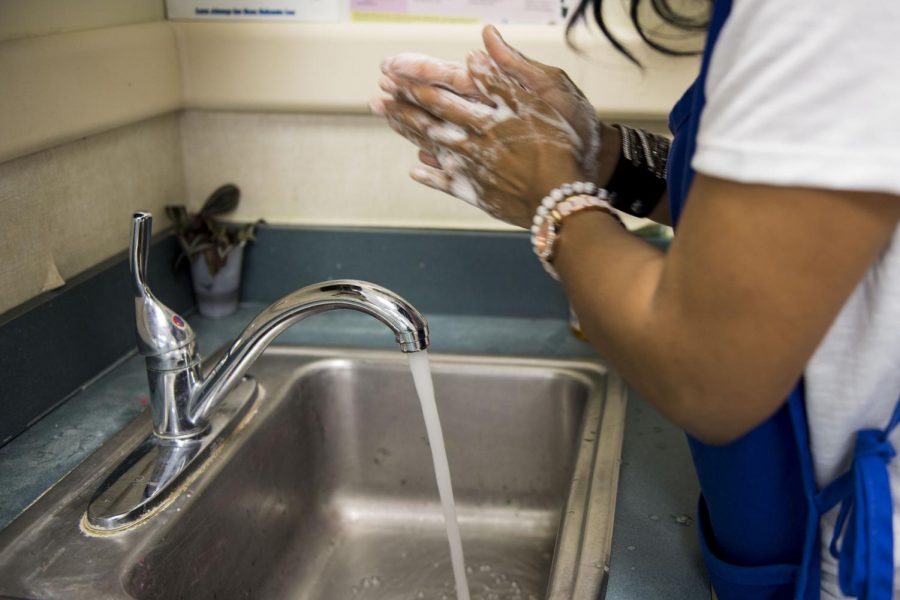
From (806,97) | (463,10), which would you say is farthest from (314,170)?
(806,97)

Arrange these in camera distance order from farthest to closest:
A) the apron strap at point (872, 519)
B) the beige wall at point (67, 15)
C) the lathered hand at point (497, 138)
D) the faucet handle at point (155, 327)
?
1. the beige wall at point (67, 15)
2. the faucet handle at point (155, 327)
3. the lathered hand at point (497, 138)
4. the apron strap at point (872, 519)

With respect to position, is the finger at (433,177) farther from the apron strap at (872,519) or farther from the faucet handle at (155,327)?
the apron strap at (872,519)

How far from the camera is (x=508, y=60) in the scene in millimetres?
783

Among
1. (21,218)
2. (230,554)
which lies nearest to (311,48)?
(21,218)

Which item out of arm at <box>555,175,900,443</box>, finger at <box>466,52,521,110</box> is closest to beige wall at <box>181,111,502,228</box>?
finger at <box>466,52,521,110</box>

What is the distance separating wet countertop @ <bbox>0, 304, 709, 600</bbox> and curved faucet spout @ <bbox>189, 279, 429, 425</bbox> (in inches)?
6.9

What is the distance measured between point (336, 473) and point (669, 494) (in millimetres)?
527

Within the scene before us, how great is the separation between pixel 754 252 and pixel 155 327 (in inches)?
26.7

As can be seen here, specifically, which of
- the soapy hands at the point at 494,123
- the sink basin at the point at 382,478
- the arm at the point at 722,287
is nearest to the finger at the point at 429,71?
the soapy hands at the point at 494,123

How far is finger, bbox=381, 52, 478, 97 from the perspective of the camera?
78 cm

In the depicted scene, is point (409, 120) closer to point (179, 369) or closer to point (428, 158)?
point (428, 158)

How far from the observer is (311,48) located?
1354 millimetres

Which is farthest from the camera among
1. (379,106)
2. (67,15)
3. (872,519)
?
(67,15)

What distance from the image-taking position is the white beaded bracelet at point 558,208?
26.9 inches
